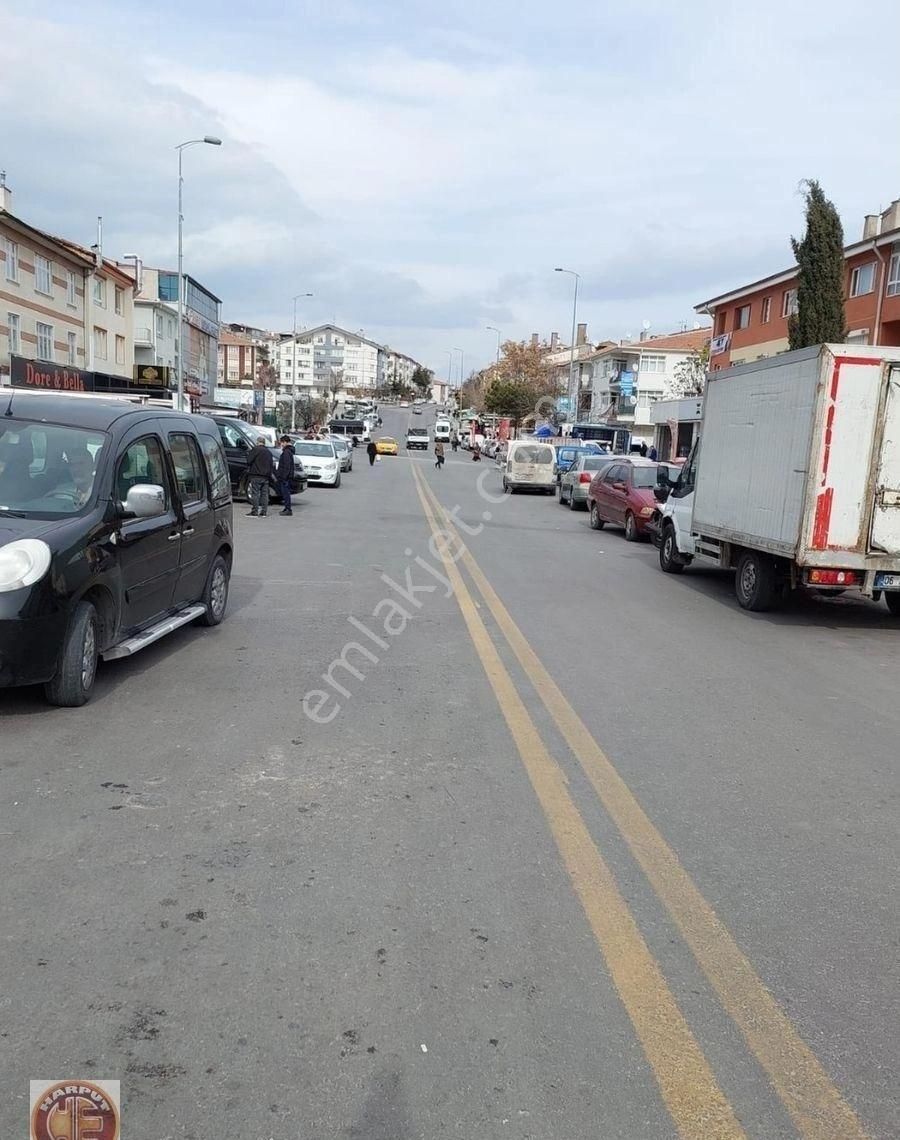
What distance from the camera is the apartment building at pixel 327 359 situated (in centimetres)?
16375

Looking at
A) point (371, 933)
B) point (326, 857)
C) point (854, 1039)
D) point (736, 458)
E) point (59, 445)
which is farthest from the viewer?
point (736, 458)

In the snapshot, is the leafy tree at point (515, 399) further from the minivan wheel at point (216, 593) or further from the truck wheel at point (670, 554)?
the minivan wheel at point (216, 593)

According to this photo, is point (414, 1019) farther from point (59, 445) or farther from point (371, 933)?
point (59, 445)

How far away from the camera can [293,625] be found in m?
8.97

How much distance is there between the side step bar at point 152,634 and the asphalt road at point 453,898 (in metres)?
0.28

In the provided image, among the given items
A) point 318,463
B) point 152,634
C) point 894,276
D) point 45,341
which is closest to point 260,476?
point 318,463

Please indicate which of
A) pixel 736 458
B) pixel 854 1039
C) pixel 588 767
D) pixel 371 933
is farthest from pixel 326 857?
pixel 736 458

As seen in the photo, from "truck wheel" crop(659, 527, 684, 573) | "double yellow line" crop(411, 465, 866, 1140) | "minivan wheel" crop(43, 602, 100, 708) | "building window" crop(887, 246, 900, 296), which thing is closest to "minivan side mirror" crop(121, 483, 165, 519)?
"minivan wheel" crop(43, 602, 100, 708)

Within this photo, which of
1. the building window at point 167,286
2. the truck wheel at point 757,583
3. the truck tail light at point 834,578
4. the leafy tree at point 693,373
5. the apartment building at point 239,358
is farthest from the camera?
the apartment building at point 239,358

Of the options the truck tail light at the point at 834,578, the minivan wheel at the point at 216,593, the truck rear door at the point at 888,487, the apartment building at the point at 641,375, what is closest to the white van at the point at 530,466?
the truck tail light at the point at 834,578

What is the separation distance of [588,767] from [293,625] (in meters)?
4.31

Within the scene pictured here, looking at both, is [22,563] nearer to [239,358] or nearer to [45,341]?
[45,341]

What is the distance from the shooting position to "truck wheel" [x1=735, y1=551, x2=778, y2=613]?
36.1ft

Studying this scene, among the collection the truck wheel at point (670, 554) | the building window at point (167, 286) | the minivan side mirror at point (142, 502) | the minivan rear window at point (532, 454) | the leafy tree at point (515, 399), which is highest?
the building window at point (167, 286)
